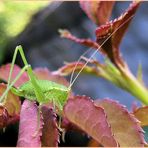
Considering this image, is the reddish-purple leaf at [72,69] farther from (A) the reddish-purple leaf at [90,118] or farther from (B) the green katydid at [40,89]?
(A) the reddish-purple leaf at [90,118]

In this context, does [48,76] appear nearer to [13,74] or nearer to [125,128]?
[13,74]

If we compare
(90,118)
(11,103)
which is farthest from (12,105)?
(90,118)

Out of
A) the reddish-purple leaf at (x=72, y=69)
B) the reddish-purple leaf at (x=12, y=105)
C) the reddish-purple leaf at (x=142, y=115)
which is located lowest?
the reddish-purple leaf at (x=142, y=115)

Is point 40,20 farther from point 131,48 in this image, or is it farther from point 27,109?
point 27,109

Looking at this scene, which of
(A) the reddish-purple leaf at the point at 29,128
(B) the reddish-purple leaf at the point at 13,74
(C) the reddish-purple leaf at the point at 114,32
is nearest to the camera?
(A) the reddish-purple leaf at the point at 29,128

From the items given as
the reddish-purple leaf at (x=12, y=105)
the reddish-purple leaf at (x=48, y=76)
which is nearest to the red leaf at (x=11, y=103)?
the reddish-purple leaf at (x=12, y=105)

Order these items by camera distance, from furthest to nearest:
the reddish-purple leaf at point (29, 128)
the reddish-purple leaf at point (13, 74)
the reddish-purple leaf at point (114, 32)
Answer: the reddish-purple leaf at point (13, 74) < the reddish-purple leaf at point (114, 32) < the reddish-purple leaf at point (29, 128)

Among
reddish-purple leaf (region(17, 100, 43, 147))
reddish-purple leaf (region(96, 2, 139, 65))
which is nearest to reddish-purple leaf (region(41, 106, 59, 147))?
reddish-purple leaf (region(17, 100, 43, 147))

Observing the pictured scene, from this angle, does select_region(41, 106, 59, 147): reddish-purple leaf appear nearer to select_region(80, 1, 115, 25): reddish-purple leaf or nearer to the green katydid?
the green katydid
